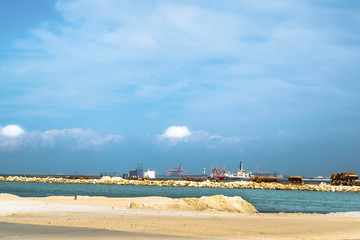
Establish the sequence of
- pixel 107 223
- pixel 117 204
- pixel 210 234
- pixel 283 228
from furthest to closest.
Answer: pixel 117 204, pixel 283 228, pixel 107 223, pixel 210 234

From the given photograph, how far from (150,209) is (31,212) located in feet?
27.7

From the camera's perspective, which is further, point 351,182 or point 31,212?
point 351,182

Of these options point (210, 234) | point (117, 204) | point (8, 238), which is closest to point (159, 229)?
point (210, 234)

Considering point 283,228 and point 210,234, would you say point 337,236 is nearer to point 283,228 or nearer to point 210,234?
point 283,228

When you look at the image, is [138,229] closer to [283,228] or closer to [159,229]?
[159,229]

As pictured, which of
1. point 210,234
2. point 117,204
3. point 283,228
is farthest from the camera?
point 117,204

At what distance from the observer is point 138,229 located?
1888 centimetres

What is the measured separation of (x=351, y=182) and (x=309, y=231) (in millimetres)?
113306

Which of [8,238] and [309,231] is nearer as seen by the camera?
[8,238]

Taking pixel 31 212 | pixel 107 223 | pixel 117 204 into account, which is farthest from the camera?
pixel 117 204

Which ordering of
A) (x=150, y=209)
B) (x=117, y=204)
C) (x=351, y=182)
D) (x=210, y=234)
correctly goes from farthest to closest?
1. (x=351, y=182)
2. (x=117, y=204)
3. (x=150, y=209)
4. (x=210, y=234)

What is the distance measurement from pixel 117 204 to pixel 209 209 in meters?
8.50

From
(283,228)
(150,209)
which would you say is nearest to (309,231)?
(283,228)

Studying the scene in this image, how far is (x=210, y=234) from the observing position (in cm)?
1836
